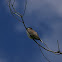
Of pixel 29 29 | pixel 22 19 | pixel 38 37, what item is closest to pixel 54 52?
pixel 38 37

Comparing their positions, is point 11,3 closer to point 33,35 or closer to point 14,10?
point 14,10

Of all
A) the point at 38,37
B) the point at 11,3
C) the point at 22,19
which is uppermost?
the point at 11,3

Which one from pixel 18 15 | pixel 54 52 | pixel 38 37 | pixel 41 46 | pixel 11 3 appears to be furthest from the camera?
pixel 11 3

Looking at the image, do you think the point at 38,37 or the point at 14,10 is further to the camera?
the point at 14,10

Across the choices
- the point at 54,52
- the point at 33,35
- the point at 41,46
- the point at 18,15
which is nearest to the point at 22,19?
the point at 18,15

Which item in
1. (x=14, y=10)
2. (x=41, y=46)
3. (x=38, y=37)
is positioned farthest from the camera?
(x=14, y=10)

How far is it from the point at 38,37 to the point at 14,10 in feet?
3.07

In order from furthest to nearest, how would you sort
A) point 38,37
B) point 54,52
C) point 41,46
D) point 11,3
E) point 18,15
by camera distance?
point 11,3
point 18,15
point 38,37
point 41,46
point 54,52

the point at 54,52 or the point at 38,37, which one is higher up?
the point at 38,37

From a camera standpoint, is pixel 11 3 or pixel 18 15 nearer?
pixel 18 15

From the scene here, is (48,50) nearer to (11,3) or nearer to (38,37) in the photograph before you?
(38,37)

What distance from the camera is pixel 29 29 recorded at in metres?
2.36

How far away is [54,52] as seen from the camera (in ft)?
6.43

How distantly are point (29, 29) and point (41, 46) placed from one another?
0.45 meters
